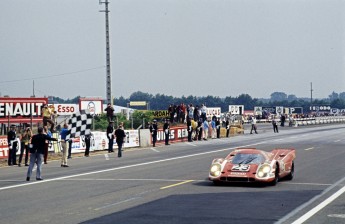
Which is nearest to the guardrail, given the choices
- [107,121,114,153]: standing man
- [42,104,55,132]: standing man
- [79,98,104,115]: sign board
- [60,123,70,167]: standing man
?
[79,98,104,115]: sign board

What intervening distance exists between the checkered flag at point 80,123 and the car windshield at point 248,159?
45.7ft

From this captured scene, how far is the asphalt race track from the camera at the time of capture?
1329 cm

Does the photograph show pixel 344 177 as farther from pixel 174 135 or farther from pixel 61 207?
pixel 174 135

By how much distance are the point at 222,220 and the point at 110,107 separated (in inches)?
1139

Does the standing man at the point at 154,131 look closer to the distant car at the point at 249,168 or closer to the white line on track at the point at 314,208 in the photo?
the distant car at the point at 249,168

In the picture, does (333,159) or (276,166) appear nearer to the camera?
(276,166)

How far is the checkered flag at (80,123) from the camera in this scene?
3225cm

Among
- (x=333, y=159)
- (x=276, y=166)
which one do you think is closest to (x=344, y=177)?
(x=276, y=166)

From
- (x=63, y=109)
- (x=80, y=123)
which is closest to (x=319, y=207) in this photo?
(x=80, y=123)

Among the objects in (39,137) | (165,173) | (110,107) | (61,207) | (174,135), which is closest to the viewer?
(61,207)

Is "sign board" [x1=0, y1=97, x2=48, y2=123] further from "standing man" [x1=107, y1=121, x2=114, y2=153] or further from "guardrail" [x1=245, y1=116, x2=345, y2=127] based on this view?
"guardrail" [x1=245, y1=116, x2=345, y2=127]

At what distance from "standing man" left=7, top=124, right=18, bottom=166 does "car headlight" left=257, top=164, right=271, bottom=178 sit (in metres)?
14.0

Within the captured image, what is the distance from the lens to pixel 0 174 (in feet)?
81.9

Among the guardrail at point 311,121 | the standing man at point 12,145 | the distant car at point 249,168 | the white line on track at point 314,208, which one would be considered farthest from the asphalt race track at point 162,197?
the guardrail at point 311,121
